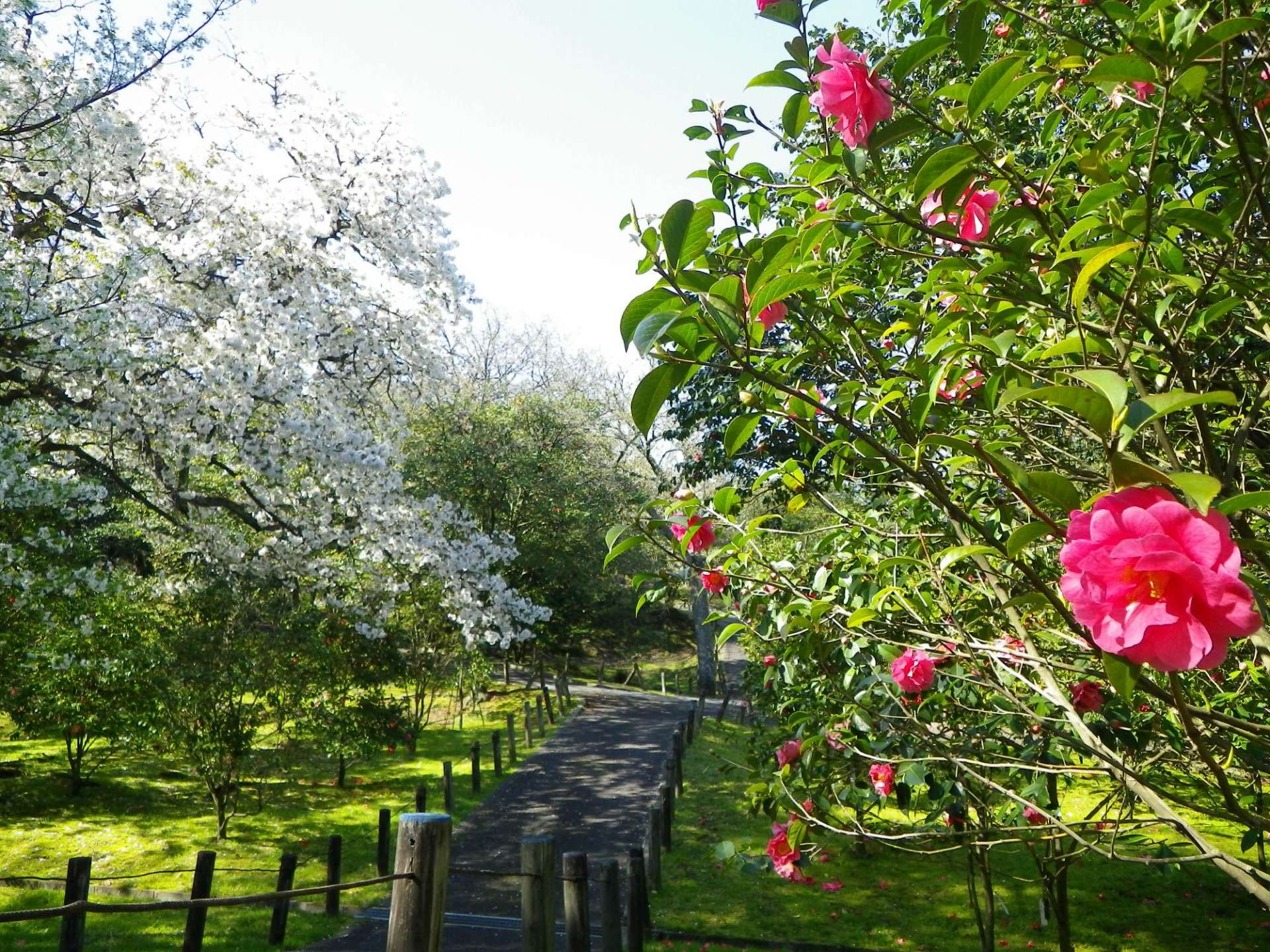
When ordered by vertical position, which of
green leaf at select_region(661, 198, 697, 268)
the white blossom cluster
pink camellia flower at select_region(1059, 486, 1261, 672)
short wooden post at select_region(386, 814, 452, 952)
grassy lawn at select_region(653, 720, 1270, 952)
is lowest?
grassy lawn at select_region(653, 720, 1270, 952)

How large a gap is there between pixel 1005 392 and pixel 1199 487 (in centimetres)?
17

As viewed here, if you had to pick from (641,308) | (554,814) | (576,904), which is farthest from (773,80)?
(554,814)

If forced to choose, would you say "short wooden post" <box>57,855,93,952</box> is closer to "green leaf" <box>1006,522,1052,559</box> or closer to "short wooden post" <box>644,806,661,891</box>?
"short wooden post" <box>644,806,661,891</box>

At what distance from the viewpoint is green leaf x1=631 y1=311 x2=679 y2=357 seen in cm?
101

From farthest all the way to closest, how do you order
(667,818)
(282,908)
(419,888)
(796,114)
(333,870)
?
1. (667,818)
2. (333,870)
3. (282,908)
4. (419,888)
5. (796,114)

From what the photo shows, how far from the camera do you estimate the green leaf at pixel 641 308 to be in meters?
1.09

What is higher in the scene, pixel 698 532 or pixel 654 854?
pixel 698 532

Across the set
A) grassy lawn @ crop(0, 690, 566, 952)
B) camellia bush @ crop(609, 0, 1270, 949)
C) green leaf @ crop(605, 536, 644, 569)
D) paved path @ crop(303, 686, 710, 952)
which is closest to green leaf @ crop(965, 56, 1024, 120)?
camellia bush @ crop(609, 0, 1270, 949)

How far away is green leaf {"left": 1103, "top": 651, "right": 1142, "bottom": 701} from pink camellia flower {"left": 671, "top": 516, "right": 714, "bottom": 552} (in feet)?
3.78

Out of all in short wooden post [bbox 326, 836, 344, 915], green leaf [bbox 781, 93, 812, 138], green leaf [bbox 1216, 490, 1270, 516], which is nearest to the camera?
green leaf [bbox 1216, 490, 1270, 516]

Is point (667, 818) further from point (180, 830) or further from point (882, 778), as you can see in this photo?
point (882, 778)

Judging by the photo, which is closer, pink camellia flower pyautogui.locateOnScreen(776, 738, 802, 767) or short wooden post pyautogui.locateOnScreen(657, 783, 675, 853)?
pink camellia flower pyautogui.locateOnScreen(776, 738, 802, 767)

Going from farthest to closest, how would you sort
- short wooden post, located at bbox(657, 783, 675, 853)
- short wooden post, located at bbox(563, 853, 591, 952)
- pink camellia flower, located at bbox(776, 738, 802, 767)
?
1. short wooden post, located at bbox(657, 783, 675, 853)
2. short wooden post, located at bbox(563, 853, 591, 952)
3. pink camellia flower, located at bbox(776, 738, 802, 767)

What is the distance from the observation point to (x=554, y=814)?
10344 mm
